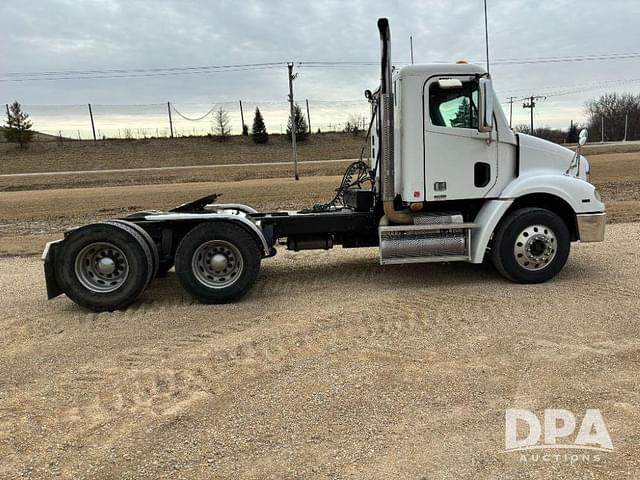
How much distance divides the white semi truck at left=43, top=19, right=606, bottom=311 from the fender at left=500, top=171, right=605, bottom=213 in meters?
0.01

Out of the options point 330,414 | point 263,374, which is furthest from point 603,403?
point 263,374

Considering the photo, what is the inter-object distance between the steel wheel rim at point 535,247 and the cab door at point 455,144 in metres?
0.77

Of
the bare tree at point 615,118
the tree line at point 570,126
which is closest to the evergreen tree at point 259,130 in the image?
the tree line at point 570,126

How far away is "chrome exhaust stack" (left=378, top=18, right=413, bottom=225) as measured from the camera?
640cm

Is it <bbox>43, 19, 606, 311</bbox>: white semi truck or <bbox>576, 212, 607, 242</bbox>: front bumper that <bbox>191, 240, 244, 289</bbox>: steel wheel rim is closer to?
<bbox>43, 19, 606, 311</bbox>: white semi truck

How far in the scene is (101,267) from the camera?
6.29 meters

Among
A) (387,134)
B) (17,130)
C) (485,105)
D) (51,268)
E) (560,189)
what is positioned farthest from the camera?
(17,130)

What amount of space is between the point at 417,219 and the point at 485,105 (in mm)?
1632

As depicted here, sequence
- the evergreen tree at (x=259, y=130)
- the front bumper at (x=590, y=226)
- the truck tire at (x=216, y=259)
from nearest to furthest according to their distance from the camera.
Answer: the truck tire at (x=216, y=259), the front bumper at (x=590, y=226), the evergreen tree at (x=259, y=130)

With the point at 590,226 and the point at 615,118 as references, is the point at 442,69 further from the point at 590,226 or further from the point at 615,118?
the point at 615,118

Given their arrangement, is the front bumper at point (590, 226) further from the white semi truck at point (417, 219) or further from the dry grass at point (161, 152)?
the dry grass at point (161, 152)

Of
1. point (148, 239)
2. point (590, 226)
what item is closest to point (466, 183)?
point (590, 226)

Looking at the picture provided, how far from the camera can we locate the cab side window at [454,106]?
6547 millimetres

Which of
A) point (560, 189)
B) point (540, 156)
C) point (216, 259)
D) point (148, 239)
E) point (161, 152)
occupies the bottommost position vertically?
point (216, 259)
